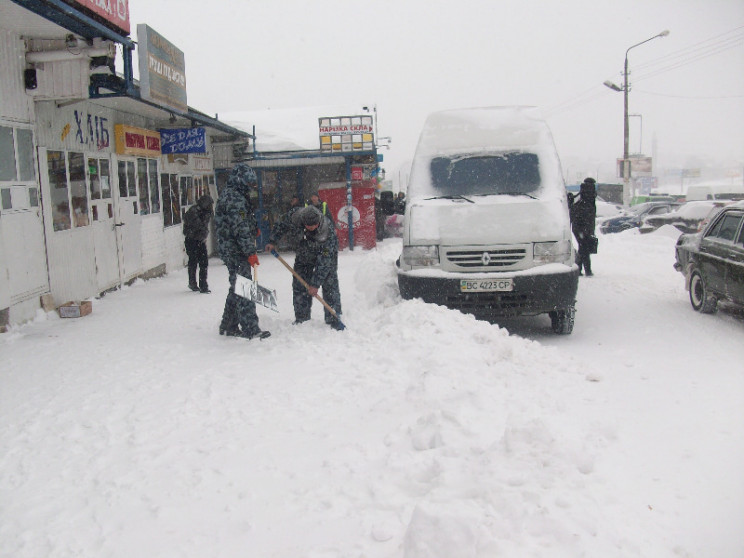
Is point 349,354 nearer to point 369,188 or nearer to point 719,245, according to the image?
point 719,245

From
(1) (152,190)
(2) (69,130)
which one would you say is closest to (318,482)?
(2) (69,130)

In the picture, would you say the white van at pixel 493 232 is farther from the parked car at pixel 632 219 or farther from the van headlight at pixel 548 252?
the parked car at pixel 632 219

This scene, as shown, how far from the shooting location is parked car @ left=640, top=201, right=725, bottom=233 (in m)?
21.4

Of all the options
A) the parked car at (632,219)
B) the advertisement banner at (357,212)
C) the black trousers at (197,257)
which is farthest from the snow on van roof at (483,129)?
the parked car at (632,219)

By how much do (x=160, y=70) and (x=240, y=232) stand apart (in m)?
4.34

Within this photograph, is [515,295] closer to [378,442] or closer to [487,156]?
[487,156]

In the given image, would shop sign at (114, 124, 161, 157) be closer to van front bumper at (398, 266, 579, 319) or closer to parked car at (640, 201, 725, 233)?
van front bumper at (398, 266, 579, 319)

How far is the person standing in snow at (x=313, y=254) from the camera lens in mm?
7250

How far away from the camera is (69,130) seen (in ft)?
30.9

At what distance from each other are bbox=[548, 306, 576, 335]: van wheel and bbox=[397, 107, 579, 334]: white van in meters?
0.01

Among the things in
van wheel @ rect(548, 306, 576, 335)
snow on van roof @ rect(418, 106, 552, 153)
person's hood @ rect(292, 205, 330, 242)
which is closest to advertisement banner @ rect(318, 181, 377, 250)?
snow on van roof @ rect(418, 106, 552, 153)

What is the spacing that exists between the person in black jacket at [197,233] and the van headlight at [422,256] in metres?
4.73

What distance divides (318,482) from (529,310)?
386 centimetres

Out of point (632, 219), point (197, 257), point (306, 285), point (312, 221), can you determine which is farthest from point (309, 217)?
point (632, 219)
